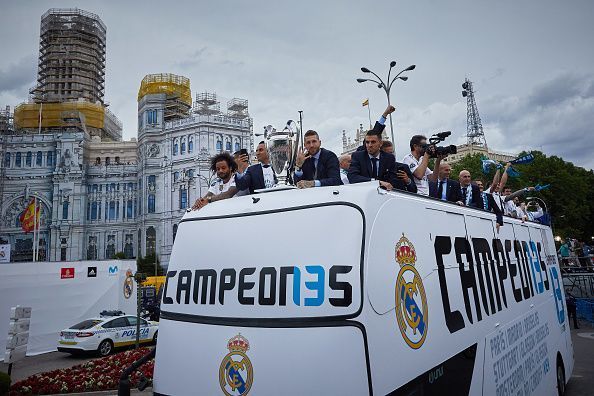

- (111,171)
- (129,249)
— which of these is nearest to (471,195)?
(129,249)

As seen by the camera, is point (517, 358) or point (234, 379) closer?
point (234, 379)

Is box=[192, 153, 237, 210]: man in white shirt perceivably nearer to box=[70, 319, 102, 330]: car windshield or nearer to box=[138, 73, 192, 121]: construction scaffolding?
box=[70, 319, 102, 330]: car windshield

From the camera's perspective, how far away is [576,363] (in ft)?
36.4

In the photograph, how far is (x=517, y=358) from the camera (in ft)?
16.2

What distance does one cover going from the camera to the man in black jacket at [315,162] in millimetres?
4137

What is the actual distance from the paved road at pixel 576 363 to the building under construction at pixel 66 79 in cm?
6451

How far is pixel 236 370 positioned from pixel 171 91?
236 feet

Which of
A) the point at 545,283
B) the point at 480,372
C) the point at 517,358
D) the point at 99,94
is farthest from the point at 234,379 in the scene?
the point at 99,94

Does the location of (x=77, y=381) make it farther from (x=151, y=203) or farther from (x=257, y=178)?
(x=151, y=203)

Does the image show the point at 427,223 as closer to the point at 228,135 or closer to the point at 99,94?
the point at 228,135

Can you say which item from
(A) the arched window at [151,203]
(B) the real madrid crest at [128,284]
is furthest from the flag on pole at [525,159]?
(A) the arched window at [151,203]

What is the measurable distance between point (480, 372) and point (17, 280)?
17.3 metres

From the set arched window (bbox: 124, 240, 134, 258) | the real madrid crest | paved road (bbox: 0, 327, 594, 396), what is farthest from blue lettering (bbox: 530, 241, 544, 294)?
arched window (bbox: 124, 240, 134, 258)

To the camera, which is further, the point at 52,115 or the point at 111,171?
the point at 52,115
